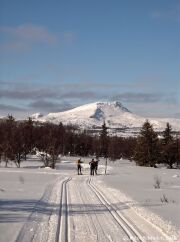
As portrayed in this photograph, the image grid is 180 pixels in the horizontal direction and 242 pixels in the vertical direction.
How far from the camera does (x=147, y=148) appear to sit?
6969 cm

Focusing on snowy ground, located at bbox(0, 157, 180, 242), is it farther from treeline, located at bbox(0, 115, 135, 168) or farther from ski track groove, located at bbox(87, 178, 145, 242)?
treeline, located at bbox(0, 115, 135, 168)

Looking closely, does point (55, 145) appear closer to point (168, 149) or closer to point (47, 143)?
point (47, 143)

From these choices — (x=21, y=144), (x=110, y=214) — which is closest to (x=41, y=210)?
(x=110, y=214)

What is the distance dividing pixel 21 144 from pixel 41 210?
4893 cm

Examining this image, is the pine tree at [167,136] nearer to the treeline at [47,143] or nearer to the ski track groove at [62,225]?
the treeline at [47,143]

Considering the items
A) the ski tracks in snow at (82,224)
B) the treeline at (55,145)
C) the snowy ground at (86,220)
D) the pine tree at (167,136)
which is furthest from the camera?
the pine tree at (167,136)

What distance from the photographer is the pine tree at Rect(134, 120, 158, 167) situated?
229ft

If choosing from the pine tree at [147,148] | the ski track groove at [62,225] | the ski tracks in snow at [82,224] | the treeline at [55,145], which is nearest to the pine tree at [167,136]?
the treeline at [55,145]

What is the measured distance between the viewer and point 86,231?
10578 mm

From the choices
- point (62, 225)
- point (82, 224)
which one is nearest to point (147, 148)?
point (82, 224)

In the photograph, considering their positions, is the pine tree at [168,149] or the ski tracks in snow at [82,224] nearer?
the ski tracks in snow at [82,224]

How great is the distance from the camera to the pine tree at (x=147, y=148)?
229 ft

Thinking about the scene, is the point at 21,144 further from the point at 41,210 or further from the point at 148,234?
the point at 148,234

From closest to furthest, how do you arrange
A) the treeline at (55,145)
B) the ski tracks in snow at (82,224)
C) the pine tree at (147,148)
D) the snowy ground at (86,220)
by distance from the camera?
the ski tracks in snow at (82,224), the snowy ground at (86,220), the treeline at (55,145), the pine tree at (147,148)
